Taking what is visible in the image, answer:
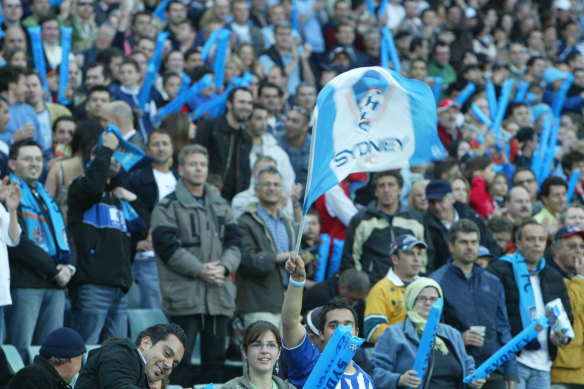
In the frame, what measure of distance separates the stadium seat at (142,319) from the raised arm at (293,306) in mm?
2847

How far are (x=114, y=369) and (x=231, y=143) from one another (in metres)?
5.56

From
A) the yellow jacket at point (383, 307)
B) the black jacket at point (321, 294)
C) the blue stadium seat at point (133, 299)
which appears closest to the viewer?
the yellow jacket at point (383, 307)

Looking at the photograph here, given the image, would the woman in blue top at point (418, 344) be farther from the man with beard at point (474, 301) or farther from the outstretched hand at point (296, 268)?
the outstretched hand at point (296, 268)

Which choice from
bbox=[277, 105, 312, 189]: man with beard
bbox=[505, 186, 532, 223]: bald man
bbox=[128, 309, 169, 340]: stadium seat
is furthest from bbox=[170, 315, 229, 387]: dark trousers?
bbox=[505, 186, 532, 223]: bald man

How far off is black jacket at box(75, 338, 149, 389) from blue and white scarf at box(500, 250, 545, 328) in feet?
13.2

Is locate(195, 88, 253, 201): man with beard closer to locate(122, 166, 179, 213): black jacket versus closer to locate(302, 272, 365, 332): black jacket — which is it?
locate(122, 166, 179, 213): black jacket

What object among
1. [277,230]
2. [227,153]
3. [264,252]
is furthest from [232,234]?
[227,153]

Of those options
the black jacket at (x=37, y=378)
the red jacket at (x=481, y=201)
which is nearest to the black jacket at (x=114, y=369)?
the black jacket at (x=37, y=378)

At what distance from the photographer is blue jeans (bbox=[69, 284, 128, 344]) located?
801cm

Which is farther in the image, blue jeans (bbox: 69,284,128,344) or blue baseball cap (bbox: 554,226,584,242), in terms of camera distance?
blue baseball cap (bbox: 554,226,584,242)

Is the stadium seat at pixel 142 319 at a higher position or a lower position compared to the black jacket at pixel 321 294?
lower

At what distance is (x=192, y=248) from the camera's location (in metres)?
8.41

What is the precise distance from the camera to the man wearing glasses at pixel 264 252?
876 cm

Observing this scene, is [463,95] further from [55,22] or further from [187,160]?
[187,160]
